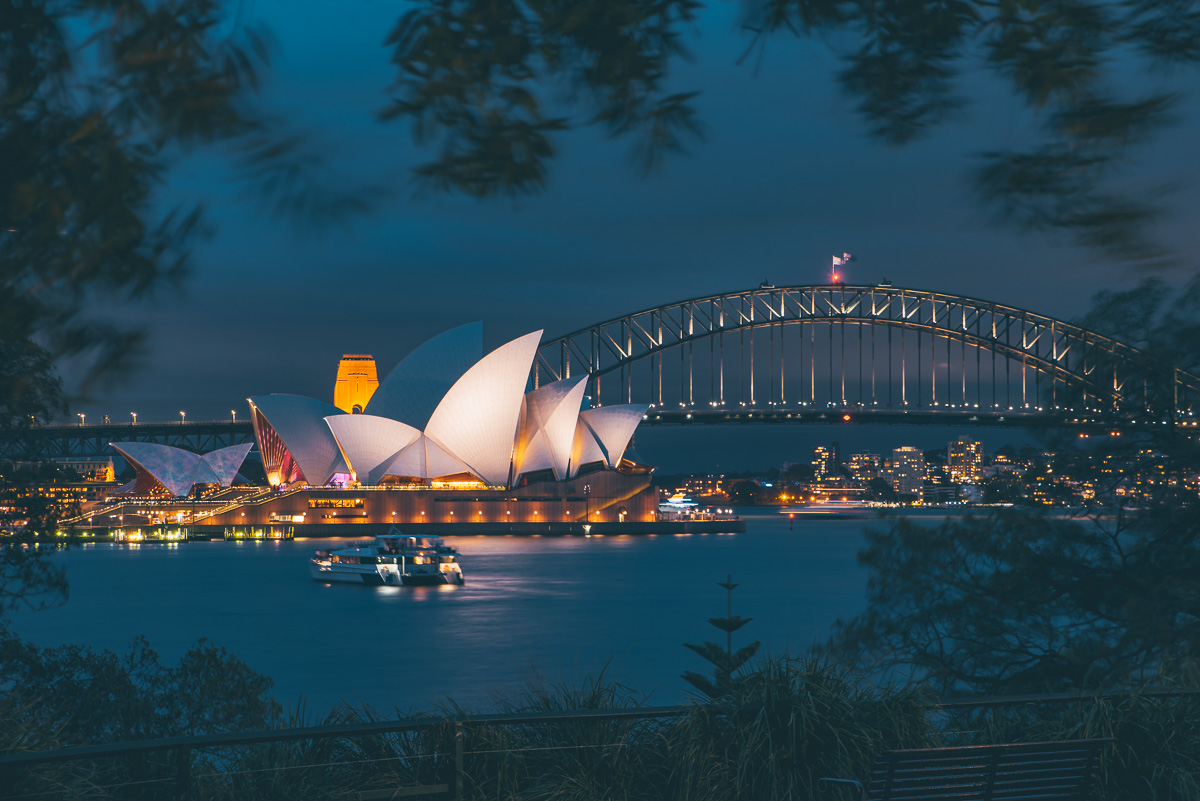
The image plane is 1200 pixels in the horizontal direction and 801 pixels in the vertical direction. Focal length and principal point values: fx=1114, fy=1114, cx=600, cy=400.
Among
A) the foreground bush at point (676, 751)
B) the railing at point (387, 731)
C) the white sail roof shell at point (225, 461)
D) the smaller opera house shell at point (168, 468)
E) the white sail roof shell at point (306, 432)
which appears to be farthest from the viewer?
the white sail roof shell at point (225, 461)

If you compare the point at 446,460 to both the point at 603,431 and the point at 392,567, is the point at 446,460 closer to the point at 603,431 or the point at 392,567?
the point at 603,431

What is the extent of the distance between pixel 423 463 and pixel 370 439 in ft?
14.3

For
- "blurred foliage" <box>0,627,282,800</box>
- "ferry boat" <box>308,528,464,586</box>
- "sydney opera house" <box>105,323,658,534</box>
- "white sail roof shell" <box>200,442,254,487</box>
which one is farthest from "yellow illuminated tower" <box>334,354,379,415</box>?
"blurred foliage" <box>0,627,282,800</box>

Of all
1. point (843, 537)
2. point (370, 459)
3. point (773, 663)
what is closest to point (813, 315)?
point (843, 537)

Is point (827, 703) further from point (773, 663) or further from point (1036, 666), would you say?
point (1036, 666)

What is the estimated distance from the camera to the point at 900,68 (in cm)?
357

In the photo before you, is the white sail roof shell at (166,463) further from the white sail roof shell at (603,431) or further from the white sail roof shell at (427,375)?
the white sail roof shell at (603,431)

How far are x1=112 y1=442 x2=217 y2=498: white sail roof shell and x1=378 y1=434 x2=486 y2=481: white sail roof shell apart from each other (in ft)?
98.4

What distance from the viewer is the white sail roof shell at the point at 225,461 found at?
357ft

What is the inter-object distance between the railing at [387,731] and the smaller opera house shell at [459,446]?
68309mm

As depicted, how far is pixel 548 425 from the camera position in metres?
82.2

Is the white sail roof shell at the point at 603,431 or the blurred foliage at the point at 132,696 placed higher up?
the white sail roof shell at the point at 603,431

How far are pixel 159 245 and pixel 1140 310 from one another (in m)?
12.5

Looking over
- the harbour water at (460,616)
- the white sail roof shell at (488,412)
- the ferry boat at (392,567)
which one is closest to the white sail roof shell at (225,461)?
the harbour water at (460,616)
